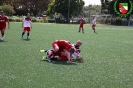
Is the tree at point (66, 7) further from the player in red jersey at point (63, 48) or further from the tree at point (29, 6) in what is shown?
the player in red jersey at point (63, 48)

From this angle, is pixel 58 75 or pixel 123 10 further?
pixel 123 10

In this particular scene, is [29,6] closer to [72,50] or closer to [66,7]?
[66,7]

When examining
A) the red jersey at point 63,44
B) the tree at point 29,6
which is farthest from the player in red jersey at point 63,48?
the tree at point 29,6

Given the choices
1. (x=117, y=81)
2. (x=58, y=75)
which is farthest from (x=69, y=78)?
Result: (x=117, y=81)

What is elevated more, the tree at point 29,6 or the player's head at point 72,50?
Result: the tree at point 29,6

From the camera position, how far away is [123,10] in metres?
67.5

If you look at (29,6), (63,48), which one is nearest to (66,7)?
(29,6)

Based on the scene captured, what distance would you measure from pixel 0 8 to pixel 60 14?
20.6 metres

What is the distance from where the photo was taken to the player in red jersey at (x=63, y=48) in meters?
9.24

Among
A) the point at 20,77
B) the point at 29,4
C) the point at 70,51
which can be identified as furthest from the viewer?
the point at 29,4

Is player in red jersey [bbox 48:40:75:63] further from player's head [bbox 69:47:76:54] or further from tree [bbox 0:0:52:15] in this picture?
tree [bbox 0:0:52:15]

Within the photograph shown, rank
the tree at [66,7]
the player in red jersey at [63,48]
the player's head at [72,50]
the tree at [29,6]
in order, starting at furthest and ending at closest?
the tree at [29,6]
the tree at [66,7]
the player in red jersey at [63,48]
the player's head at [72,50]

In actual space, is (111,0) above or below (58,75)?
above

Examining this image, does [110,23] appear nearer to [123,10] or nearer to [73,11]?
[123,10]
